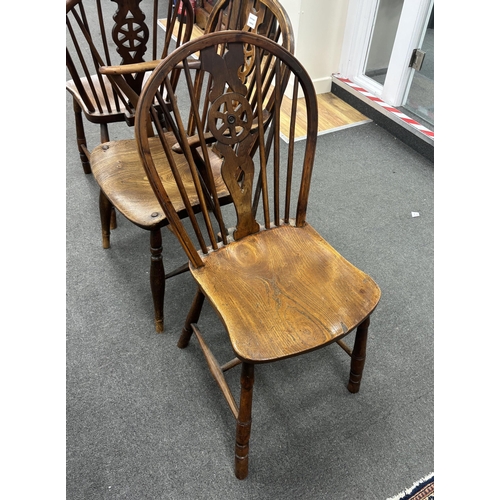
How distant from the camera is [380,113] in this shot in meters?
2.61

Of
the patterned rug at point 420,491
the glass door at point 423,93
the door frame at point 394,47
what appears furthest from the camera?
the glass door at point 423,93

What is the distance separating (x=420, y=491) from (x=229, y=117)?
107cm

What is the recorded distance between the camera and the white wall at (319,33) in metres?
2.51

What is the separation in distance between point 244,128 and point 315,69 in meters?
1.89

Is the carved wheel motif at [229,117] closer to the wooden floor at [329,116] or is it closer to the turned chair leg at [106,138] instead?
the turned chair leg at [106,138]

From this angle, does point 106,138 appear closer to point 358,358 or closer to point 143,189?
point 143,189

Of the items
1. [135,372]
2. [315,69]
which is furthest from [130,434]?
[315,69]

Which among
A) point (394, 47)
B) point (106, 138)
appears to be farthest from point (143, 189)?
point (394, 47)

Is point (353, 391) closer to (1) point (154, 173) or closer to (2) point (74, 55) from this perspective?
(1) point (154, 173)

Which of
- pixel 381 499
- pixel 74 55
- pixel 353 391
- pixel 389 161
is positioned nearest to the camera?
pixel 381 499

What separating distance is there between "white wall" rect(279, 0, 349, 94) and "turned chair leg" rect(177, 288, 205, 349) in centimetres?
182

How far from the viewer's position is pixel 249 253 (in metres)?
1.19

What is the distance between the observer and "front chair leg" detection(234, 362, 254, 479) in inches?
41.1

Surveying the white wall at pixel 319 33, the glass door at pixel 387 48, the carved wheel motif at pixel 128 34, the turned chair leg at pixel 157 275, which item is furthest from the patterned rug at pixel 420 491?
the white wall at pixel 319 33
